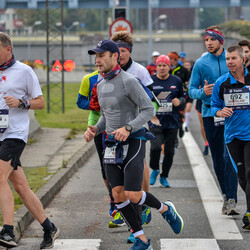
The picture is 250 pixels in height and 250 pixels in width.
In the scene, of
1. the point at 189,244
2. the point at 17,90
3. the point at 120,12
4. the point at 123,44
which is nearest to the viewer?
the point at 17,90

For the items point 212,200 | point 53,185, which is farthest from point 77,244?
point 53,185

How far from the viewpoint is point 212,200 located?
30.1 ft

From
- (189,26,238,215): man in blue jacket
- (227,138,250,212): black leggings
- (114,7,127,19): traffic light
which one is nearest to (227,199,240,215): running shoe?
(189,26,238,215): man in blue jacket

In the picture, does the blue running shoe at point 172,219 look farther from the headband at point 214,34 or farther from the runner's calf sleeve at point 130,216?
the headband at point 214,34

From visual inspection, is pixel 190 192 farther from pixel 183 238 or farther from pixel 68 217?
pixel 183 238

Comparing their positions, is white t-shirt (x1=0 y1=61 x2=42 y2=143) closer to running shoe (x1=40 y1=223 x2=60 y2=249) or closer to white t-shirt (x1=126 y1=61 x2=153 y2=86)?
running shoe (x1=40 y1=223 x2=60 y2=249)

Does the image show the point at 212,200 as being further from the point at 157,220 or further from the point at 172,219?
the point at 172,219

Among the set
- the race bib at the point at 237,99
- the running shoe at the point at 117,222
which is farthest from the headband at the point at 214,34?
the running shoe at the point at 117,222

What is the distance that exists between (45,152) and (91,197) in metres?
4.59

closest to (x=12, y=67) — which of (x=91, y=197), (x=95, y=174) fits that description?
(x=91, y=197)

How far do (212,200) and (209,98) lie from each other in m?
1.39

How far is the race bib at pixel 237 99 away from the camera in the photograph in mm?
7488

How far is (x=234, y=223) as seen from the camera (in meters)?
7.73

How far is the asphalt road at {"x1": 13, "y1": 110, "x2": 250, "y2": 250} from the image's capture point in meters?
6.88
